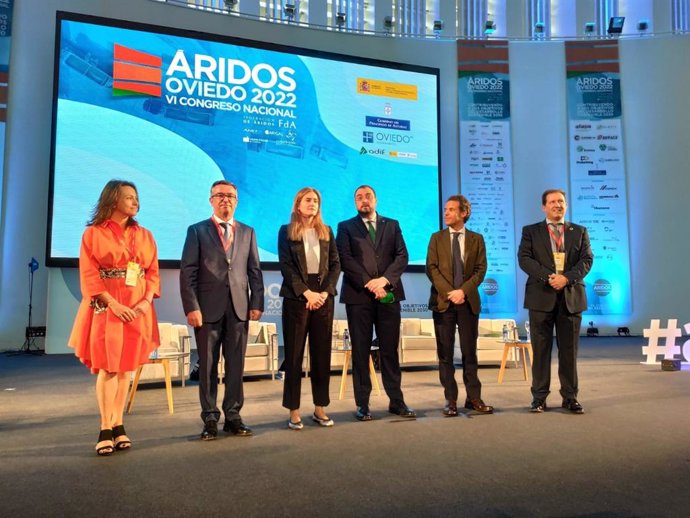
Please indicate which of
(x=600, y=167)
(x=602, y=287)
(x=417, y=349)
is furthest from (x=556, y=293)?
(x=600, y=167)

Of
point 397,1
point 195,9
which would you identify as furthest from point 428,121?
point 195,9

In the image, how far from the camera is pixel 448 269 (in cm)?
348

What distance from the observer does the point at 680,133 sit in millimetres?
9547

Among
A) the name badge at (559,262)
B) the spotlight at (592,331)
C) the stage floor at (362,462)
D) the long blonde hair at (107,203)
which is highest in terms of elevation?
the long blonde hair at (107,203)

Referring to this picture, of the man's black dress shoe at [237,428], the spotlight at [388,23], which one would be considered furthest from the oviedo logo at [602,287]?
the man's black dress shoe at [237,428]

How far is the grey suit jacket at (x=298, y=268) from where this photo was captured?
10.1 feet

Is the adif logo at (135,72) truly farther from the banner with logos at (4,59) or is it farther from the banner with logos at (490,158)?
the banner with logos at (490,158)

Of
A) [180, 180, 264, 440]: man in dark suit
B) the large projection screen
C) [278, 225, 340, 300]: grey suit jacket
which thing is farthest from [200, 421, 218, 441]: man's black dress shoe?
the large projection screen

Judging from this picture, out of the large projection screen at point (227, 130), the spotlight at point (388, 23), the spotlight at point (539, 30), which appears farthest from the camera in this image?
the spotlight at point (539, 30)

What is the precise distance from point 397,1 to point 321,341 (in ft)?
27.6

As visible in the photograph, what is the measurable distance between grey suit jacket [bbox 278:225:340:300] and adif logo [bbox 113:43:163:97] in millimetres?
5031

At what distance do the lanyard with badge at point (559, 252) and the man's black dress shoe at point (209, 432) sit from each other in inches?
94.1

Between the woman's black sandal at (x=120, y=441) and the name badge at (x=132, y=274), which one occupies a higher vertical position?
the name badge at (x=132, y=274)

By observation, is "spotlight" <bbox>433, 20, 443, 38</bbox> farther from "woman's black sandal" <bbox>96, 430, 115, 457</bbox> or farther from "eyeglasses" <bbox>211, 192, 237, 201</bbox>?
"woman's black sandal" <bbox>96, 430, 115, 457</bbox>
